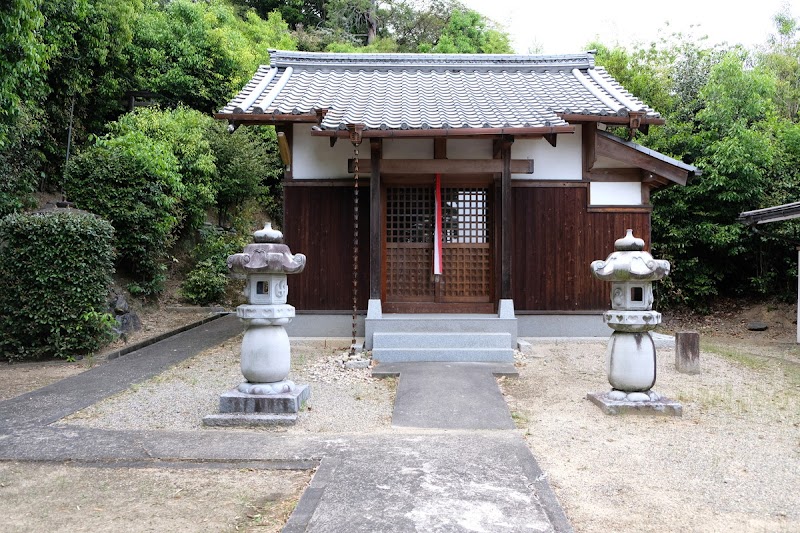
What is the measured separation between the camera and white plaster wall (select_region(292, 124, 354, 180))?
947cm

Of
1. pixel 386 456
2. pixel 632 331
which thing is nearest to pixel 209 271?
pixel 386 456

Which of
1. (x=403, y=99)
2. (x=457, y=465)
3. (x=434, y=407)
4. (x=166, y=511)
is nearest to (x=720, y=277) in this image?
(x=403, y=99)

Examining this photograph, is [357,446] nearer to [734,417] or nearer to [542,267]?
[734,417]

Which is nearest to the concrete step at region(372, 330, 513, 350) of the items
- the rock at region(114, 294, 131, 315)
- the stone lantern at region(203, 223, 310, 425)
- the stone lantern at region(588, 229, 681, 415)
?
the stone lantern at region(588, 229, 681, 415)

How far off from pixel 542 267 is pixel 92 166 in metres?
9.25

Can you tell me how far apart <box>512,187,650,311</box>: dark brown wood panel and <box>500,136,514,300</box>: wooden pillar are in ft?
2.73

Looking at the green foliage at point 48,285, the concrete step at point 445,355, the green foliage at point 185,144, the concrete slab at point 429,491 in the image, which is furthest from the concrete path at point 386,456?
the green foliage at point 185,144

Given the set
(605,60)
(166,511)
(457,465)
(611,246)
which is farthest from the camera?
(605,60)

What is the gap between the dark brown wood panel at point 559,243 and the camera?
9.57 m

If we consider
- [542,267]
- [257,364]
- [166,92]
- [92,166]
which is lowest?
[257,364]

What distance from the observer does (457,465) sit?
3.87m

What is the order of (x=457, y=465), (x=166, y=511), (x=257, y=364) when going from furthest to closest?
1. (x=257, y=364)
2. (x=457, y=465)
3. (x=166, y=511)

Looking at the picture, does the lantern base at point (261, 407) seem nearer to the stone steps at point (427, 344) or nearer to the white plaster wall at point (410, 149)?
the stone steps at point (427, 344)

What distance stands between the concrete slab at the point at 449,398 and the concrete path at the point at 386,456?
0.02 metres
